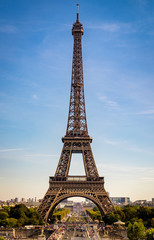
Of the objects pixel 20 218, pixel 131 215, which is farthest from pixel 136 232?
pixel 20 218

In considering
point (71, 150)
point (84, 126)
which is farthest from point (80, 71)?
point (71, 150)

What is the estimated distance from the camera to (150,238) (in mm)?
36812

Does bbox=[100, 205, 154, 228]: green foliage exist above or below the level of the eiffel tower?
below

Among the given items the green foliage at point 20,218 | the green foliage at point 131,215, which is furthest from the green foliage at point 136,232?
the green foliage at point 20,218

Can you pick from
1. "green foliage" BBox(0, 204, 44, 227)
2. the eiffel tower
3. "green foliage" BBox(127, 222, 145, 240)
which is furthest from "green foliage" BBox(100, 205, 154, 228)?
"green foliage" BBox(127, 222, 145, 240)

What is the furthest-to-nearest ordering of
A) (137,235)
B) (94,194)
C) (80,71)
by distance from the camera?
(80,71) → (94,194) → (137,235)

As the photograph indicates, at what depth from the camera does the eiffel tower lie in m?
65.9

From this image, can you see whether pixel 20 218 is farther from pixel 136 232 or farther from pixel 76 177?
pixel 136 232

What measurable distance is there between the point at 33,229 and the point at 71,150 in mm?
22527

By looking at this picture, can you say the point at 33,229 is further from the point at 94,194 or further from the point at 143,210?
the point at 143,210

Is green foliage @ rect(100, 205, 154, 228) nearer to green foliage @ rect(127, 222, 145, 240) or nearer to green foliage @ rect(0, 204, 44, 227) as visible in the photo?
green foliage @ rect(0, 204, 44, 227)

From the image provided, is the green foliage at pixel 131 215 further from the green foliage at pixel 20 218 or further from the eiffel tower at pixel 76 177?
the green foliage at pixel 20 218

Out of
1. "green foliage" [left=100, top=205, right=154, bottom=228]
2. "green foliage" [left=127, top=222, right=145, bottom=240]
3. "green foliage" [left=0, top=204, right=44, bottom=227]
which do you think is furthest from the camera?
"green foliage" [left=100, top=205, right=154, bottom=228]

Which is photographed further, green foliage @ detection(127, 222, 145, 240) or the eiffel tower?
the eiffel tower
